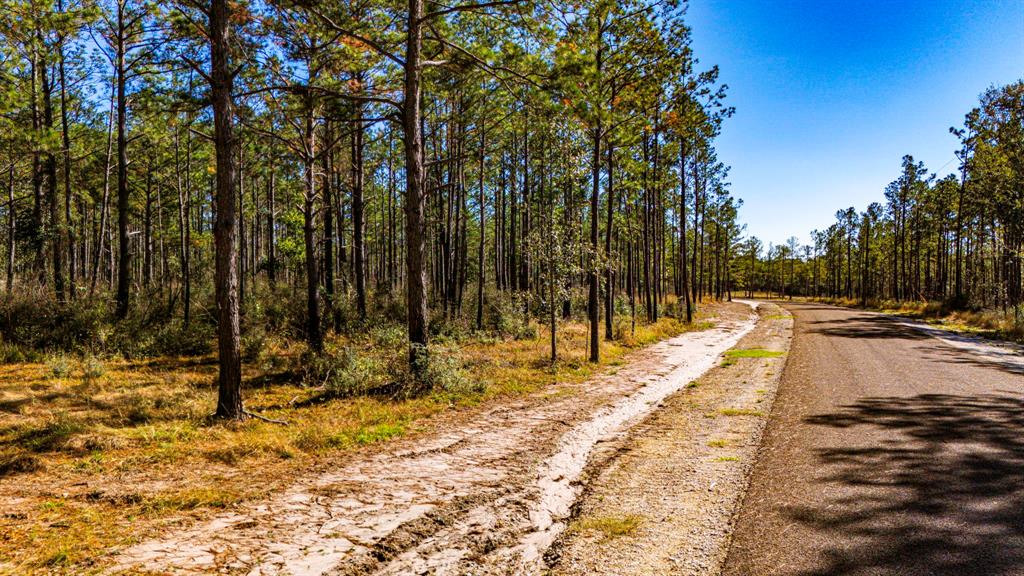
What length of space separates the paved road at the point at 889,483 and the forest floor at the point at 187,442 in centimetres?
305

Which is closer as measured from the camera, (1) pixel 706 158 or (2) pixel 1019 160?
(2) pixel 1019 160

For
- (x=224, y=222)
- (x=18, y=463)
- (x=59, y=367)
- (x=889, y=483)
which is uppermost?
(x=224, y=222)

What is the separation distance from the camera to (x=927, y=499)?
4.41 metres

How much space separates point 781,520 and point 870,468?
1.96 meters

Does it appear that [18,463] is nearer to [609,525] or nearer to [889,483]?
[609,525]

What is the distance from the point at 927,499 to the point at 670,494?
7.93 feet

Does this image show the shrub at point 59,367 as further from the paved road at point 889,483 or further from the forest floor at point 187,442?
the paved road at point 889,483

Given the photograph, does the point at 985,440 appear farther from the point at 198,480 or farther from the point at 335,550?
the point at 198,480

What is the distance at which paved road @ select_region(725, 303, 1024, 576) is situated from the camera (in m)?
3.54

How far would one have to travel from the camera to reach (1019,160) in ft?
79.6

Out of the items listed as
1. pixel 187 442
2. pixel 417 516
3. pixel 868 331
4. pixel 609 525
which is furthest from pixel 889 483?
pixel 868 331

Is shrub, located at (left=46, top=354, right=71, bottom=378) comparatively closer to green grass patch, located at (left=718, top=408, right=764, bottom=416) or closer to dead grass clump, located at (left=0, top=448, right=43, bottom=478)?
dead grass clump, located at (left=0, top=448, right=43, bottom=478)

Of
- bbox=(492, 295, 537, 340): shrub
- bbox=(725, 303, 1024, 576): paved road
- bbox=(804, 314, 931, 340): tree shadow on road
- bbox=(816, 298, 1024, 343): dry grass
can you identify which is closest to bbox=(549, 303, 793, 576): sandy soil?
bbox=(725, 303, 1024, 576): paved road

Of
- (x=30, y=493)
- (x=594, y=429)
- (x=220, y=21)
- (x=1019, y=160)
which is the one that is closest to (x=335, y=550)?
(x=30, y=493)
